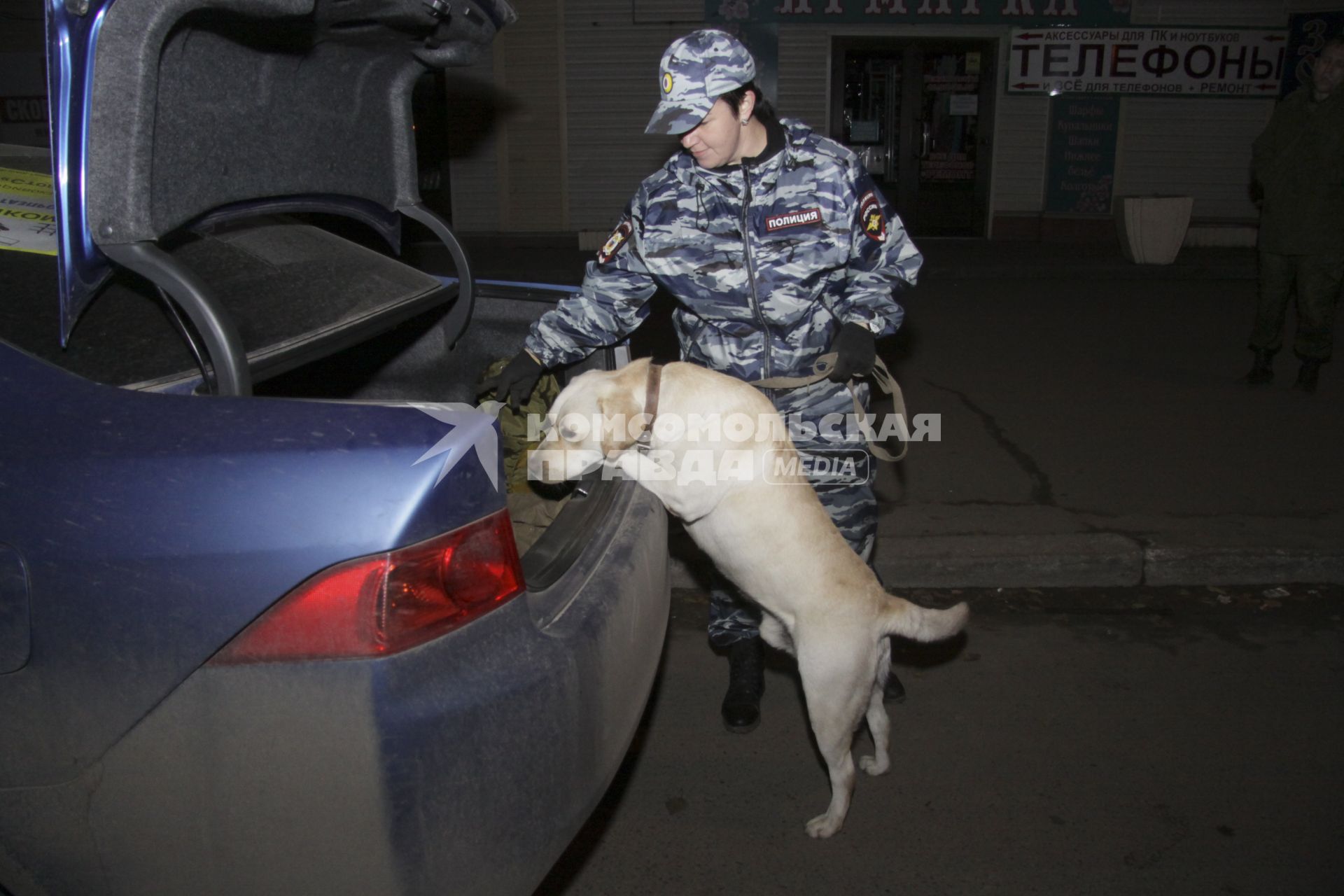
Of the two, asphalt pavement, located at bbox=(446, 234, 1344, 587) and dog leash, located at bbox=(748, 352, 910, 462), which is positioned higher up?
dog leash, located at bbox=(748, 352, 910, 462)

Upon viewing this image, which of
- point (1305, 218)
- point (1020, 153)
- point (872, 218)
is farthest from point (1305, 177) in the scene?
point (1020, 153)

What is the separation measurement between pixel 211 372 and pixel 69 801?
0.80 m

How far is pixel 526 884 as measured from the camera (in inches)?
71.9

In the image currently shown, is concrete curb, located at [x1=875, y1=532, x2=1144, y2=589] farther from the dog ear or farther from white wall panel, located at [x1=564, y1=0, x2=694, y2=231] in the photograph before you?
white wall panel, located at [x1=564, y1=0, x2=694, y2=231]

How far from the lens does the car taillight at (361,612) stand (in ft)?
5.15

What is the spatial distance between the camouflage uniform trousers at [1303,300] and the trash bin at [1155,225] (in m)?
5.98

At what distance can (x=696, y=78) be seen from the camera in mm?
2635

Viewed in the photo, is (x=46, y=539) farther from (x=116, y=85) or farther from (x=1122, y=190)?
(x=1122, y=190)

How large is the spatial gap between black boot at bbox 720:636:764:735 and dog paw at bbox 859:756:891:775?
0.42m

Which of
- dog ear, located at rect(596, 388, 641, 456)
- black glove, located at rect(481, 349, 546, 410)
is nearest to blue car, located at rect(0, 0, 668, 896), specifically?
dog ear, located at rect(596, 388, 641, 456)

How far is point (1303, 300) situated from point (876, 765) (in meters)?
5.70

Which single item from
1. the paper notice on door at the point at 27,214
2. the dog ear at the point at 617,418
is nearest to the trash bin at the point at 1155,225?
the dog ear at the point at 617,418

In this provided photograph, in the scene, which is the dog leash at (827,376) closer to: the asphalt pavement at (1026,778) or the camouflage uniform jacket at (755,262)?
the camouflage uniform jacket at (755,262)

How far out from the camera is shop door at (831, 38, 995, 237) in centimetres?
1453
